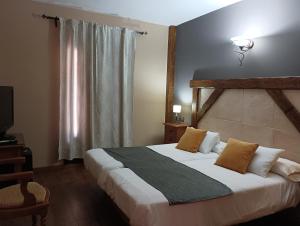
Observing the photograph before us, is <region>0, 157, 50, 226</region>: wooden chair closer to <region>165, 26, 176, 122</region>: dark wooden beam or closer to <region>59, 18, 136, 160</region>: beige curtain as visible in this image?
<region>59, 18, 136, 160</region>: beige curtain

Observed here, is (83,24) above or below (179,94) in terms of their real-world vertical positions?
above

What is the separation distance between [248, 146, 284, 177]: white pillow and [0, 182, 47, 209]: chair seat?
2.11 meters

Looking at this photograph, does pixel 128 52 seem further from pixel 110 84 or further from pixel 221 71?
pixel 221 71

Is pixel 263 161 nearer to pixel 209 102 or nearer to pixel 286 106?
pixel 286 106

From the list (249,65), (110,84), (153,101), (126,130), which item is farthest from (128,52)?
(249,65)

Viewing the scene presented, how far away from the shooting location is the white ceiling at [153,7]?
147 inches

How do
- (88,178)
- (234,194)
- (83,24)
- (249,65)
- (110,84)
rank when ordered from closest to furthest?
A: (234,194) → (249,65) → (88,178) → (83,24) → (110,84)

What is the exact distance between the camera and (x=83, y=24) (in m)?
4.07

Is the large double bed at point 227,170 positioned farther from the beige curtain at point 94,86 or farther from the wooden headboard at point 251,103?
the beige curtain at point 94,86

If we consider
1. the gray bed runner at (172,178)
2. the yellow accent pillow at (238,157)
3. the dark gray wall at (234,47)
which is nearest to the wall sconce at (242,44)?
the dark gray wall at (234,47)

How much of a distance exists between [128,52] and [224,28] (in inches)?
65.9

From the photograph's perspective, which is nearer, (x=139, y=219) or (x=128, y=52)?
(x=139, y=219)

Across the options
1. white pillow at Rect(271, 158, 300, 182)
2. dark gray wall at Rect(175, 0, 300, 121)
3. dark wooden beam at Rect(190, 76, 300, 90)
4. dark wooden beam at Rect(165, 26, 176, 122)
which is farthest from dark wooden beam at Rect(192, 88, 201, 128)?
white pillow at Rect(271, 158, 300, 182)

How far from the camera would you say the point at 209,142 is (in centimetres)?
349
